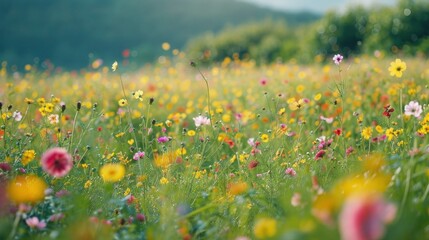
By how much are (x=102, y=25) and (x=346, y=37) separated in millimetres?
28487

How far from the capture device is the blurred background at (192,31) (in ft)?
54.5

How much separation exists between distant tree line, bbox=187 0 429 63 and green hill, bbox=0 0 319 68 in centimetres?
623

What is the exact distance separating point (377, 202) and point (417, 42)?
55.7 ft

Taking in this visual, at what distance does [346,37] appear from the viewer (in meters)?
18.8

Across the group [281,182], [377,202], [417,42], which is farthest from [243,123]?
[417,42]

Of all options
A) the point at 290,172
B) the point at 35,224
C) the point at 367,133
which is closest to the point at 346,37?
the point at 367,133

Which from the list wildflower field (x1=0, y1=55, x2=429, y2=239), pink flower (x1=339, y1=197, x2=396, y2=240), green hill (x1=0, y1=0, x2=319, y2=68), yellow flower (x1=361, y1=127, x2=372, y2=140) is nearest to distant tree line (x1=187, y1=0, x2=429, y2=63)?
green hill (x1=0, y1=0, x2=319, y2=68)

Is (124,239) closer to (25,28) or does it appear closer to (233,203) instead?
(233,203)

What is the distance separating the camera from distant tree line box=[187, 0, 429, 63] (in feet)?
53.9

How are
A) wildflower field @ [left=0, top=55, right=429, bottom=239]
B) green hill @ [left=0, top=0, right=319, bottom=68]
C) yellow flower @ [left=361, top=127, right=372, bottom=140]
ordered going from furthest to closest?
green hill @ [left=0, top=0, right=319, bottom=68], yellow flower @ [left=361, top=127, right=372, bottom=140], wildflower field @ [left=0, top=55, right=429, bottom=239]

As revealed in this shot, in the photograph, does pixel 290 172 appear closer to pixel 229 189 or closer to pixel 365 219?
pixel 229 189

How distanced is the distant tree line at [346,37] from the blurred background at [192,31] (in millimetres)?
34

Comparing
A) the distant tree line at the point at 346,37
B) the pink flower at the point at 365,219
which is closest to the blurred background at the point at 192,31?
the distant tree line at the point at 346,37

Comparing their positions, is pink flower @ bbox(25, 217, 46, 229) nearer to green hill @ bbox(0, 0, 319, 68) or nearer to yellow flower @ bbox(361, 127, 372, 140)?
yellow flower @ bbox(361, 127, 372, 140)
